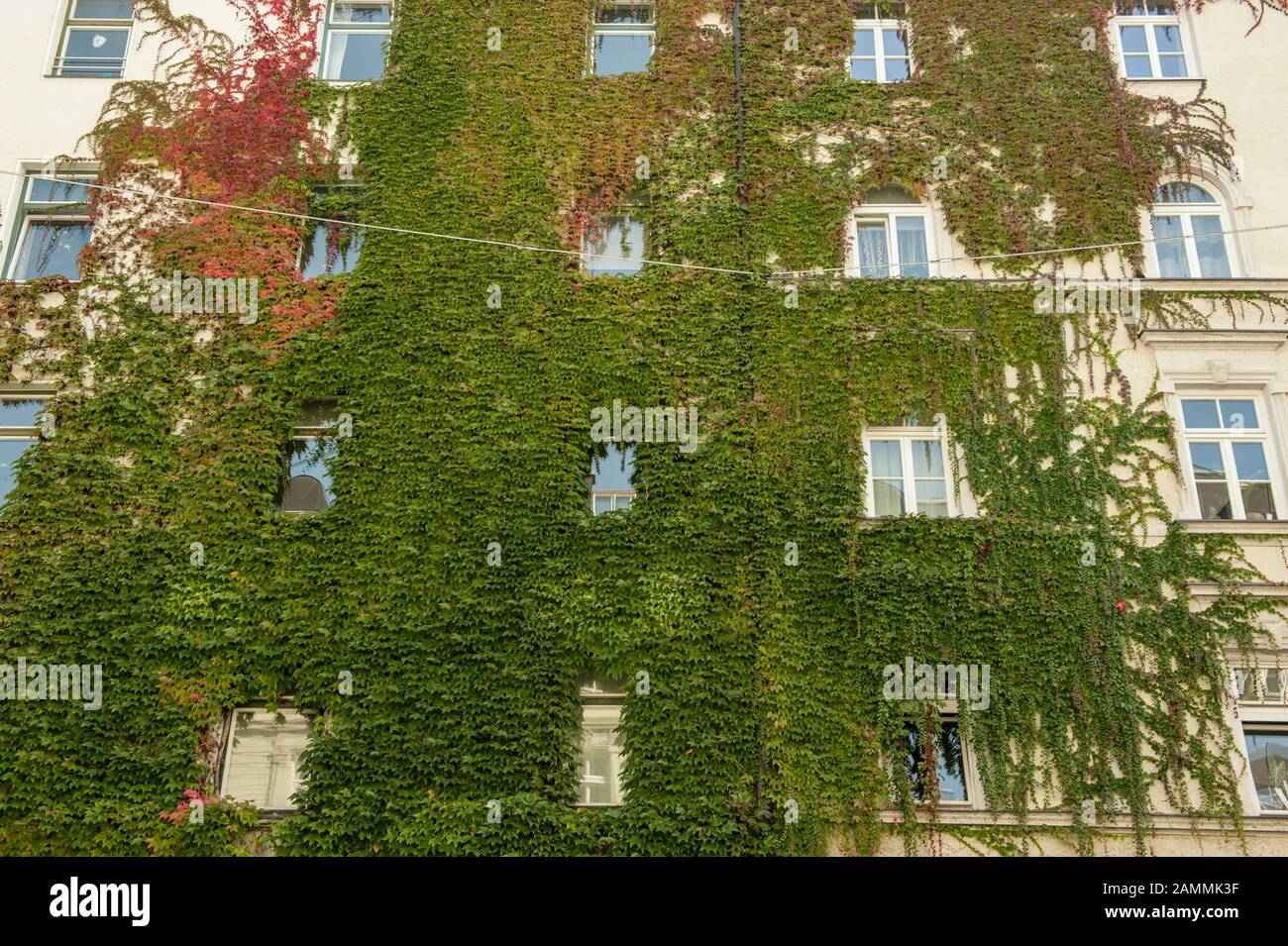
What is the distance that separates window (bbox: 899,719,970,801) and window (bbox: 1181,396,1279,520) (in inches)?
191

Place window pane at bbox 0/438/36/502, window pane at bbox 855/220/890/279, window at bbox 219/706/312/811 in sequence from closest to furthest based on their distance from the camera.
Result: window at bbox 219/706/312/811
window pane at bbox 0/438/36/502
window pane at bbox 855/220/890/279

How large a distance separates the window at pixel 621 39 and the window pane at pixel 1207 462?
34.2 ft

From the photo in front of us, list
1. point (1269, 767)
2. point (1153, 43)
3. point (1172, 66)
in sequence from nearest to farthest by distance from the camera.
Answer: point (1269, 767), point (1172, 66), point (1153, 43)

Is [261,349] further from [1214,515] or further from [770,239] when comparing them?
[1214,515]

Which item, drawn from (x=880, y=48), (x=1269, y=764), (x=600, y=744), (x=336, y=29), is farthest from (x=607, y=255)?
(x=1269, y=764)

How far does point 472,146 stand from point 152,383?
19.7ft

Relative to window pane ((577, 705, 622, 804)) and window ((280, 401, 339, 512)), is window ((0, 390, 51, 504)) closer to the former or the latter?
window ((280, 401, 339, 512))

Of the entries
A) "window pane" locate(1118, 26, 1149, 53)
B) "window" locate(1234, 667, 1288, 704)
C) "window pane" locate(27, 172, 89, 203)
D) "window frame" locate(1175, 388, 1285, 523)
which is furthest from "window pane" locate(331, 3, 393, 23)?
"window" locate(1234, 667, 1288, 704)

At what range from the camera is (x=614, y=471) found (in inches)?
578

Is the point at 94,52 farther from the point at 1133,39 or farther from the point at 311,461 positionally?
the point at 1133,39

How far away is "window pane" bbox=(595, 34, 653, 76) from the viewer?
17547 millimetres

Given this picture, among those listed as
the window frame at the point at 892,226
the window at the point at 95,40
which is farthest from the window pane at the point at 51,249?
the window frame at the point at 892,226

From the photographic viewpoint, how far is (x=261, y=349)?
49.7ft

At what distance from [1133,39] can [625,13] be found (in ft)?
28.4
